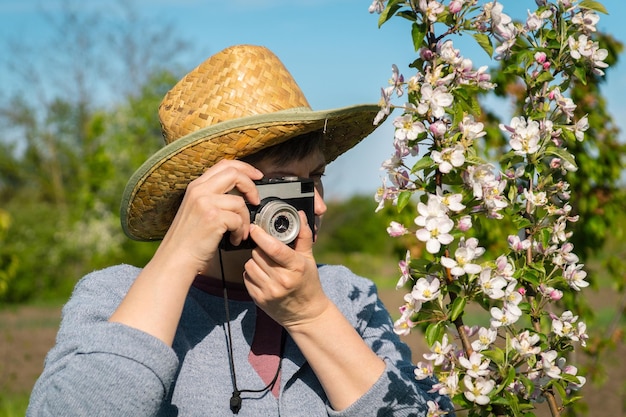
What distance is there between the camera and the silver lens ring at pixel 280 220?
1.64 m

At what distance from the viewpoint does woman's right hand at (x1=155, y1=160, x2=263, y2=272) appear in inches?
60.7

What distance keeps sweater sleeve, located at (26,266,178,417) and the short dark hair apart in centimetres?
58

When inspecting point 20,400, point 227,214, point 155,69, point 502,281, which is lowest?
point 20,400

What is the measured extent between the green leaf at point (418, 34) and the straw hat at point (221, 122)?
473 mm

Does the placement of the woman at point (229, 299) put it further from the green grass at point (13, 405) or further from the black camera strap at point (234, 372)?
the green grass at point (13, 405)

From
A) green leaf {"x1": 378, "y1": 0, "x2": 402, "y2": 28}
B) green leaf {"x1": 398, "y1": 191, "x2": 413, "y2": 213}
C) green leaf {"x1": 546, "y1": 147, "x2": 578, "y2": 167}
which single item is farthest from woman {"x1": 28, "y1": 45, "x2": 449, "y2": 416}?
green leaf {"x1": 546, "y1": 147, "x2": 578, "y2": 167}

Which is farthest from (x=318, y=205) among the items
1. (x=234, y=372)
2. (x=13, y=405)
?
(x=13, y=405)

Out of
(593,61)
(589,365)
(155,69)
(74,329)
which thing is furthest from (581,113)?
(155,69)

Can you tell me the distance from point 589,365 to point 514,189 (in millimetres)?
3194

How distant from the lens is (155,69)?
20109 millimetres

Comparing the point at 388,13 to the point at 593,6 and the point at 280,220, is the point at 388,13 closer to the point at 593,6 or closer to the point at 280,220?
the point at 593,6

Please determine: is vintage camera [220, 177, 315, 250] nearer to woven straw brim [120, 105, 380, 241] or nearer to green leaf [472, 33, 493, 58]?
woven straw brim [120, 105, 380, 241]

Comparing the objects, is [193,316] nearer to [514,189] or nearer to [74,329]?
[74,329]

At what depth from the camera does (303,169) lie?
73.2 inches
